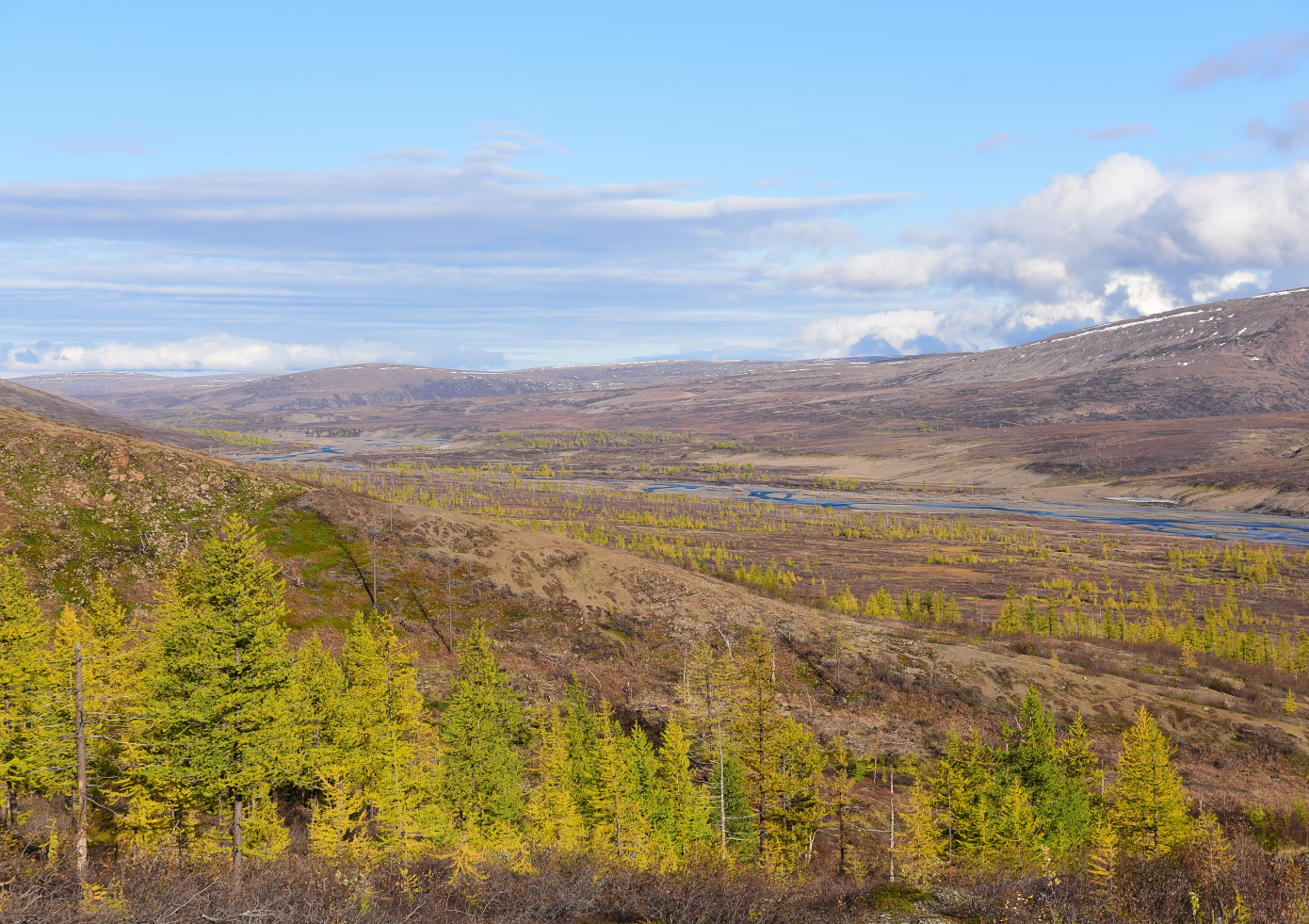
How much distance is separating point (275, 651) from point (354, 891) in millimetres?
10603

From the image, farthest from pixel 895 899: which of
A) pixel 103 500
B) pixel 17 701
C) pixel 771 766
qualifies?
pixel 103 500

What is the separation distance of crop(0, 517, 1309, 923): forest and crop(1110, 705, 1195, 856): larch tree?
0.59 feet

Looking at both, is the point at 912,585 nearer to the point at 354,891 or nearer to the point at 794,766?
the point at 794,766

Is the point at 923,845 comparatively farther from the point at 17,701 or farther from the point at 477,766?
the point at 17,701

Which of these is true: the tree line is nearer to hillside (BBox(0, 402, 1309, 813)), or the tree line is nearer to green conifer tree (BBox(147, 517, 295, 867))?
green conifer tree (BBox(147, 517, 295, 867))

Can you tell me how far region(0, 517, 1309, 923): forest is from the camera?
21.4m

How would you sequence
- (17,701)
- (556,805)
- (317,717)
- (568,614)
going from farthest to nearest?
(568,614) < (556,805) < (317,717) < (17,701)

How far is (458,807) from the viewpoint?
124 feet

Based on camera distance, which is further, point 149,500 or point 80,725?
point 149,500

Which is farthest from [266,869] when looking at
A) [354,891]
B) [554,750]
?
[554,750]

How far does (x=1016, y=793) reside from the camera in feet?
139

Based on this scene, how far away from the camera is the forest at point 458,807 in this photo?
21359 millimetres

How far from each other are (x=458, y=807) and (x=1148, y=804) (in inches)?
1413

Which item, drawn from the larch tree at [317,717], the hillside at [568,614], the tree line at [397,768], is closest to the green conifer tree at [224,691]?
the tree line at [397,768]
